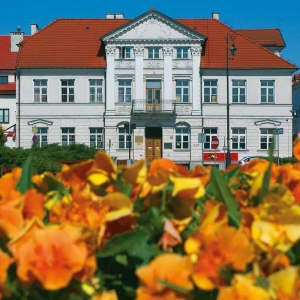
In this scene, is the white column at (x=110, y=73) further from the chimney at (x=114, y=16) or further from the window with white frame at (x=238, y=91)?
the window with white frame at (x=238, y=91)

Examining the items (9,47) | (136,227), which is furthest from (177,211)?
(9,47)

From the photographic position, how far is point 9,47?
57.0m

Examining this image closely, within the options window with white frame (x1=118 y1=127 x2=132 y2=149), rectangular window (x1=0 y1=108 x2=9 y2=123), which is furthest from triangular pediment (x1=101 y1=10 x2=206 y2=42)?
rectangular window (x1=0 y1=108 x2=9 y2=123)

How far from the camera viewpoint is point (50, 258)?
3.76 ft

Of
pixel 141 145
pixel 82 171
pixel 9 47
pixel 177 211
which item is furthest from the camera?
pixel 9 47

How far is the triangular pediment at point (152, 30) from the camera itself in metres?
42.2

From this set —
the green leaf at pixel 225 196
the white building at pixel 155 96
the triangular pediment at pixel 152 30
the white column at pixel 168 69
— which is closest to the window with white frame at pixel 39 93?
the white building at pixel 155 96

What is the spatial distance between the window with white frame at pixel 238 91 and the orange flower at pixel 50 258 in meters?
43.0

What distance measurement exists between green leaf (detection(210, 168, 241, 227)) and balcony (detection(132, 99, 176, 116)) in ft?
134

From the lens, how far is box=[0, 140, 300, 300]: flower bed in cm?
116

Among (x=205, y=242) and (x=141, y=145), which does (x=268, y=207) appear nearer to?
(x=205, y=242)

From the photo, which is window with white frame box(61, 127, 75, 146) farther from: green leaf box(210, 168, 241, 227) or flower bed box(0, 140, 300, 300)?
green leaf box(210, 168, 241, 227)

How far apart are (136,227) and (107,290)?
0.49 feet

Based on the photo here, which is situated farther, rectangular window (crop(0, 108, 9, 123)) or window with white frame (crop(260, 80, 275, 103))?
rectangular window (crop(0, 108, 9, 123))
